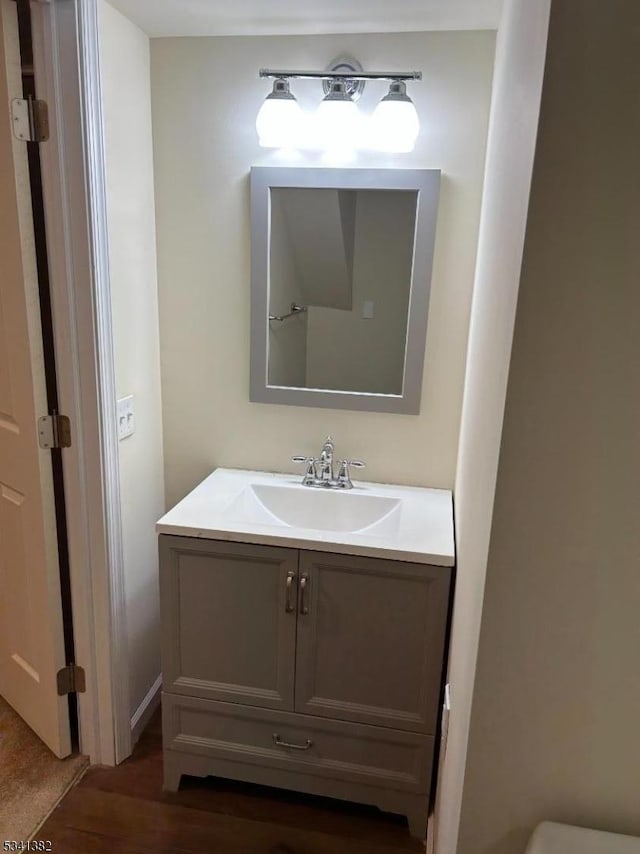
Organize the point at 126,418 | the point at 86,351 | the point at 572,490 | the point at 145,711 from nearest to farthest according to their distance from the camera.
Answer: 1. the point at 572,490
2. the point at 86,351
3. the point at 126,418
4. the point at 145,711

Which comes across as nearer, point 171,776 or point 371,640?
point 371,640

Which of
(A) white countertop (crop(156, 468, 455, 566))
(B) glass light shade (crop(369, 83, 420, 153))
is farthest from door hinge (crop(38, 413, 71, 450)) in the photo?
(B) glass light shade (crop(369, 83, 420, 153))

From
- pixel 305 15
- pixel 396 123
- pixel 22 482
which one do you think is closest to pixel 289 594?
pixel 22 482

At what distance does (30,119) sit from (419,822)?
2215 millimetres

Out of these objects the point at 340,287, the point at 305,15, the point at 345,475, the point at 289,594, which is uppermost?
the point at 305,15

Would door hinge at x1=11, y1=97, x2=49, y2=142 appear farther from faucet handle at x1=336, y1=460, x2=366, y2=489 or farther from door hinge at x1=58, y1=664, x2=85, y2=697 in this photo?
door hinge at x1=58, y1=664, x2=85, y2=697

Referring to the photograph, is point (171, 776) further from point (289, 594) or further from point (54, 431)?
point (54, 431)

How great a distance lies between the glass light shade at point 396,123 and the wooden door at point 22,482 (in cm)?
97

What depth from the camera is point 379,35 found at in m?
1.72

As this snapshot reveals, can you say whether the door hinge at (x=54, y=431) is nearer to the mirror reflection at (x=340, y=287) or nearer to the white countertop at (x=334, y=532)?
the white countertop at (x=334, y=532)

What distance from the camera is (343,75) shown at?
1.69m

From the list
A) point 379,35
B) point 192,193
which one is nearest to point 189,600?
point 192,193

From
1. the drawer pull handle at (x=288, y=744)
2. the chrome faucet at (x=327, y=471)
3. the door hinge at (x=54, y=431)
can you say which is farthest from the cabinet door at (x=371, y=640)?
the door hinge at (x=54, y=431)

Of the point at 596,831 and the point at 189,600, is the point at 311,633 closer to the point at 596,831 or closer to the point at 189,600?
the point at 189,600
